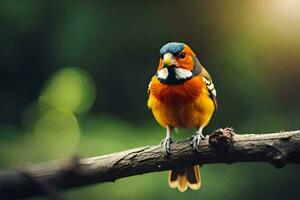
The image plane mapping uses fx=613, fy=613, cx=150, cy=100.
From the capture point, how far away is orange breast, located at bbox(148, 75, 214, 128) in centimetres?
182

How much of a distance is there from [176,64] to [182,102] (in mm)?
118

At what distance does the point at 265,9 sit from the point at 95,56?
0.97m

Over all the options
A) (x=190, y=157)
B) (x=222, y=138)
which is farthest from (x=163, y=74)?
(x=222, y=138)

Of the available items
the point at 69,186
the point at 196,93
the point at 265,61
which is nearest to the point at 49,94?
the point at 196,93

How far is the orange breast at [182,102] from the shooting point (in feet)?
5.96

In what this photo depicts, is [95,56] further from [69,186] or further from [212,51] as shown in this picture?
[69,186]

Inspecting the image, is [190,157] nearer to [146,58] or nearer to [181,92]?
[181,92]

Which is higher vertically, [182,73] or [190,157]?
[182,73]

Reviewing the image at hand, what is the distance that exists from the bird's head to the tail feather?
0.34m

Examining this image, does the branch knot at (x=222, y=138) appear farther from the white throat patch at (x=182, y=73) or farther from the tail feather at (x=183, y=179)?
the tail feather at (x=183, y=179)

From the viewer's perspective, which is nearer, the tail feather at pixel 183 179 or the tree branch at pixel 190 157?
the tree branch at pixel 190 157

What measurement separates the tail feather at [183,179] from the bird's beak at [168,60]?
16.9 inches

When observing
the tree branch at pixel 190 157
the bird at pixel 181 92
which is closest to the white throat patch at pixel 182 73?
the bird at pixel 181 92

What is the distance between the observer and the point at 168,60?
1.71m
